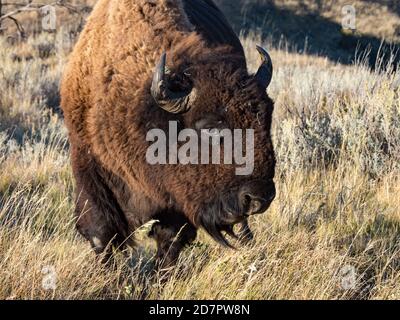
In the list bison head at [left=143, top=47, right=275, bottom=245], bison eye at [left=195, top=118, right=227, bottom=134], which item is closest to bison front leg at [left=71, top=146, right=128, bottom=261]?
bison head at [left=143, top=47, right=275, bottom=245]

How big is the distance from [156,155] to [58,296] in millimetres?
1164

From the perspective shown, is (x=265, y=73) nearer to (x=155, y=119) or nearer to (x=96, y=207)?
(x=155, y=119)

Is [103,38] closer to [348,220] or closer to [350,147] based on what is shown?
[348,220]

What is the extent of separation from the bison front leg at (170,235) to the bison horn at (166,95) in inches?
34.2

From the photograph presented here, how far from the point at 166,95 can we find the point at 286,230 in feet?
5.49

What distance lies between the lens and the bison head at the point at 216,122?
3.95m

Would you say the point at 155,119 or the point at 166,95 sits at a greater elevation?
the point at 166,95

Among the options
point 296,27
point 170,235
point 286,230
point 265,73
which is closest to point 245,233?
point 286,230

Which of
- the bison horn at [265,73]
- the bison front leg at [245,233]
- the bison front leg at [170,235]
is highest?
the bison horn at [265,73]

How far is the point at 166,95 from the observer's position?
4133mm

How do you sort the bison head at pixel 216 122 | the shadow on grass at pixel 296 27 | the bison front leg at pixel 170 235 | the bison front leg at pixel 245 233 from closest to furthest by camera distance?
the bison head at pixel 216 122
the bison front leg at pixel 170 235
the bison front leg at pixel 245 233
the shadow on grass at pixel 296 27

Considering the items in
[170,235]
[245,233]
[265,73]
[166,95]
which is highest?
[265,73]

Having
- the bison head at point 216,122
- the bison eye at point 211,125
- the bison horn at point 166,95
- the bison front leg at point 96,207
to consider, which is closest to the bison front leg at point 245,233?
the bison head at point 216,122

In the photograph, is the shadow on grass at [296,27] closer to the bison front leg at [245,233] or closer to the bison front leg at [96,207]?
the bison front leg at [245,233]
